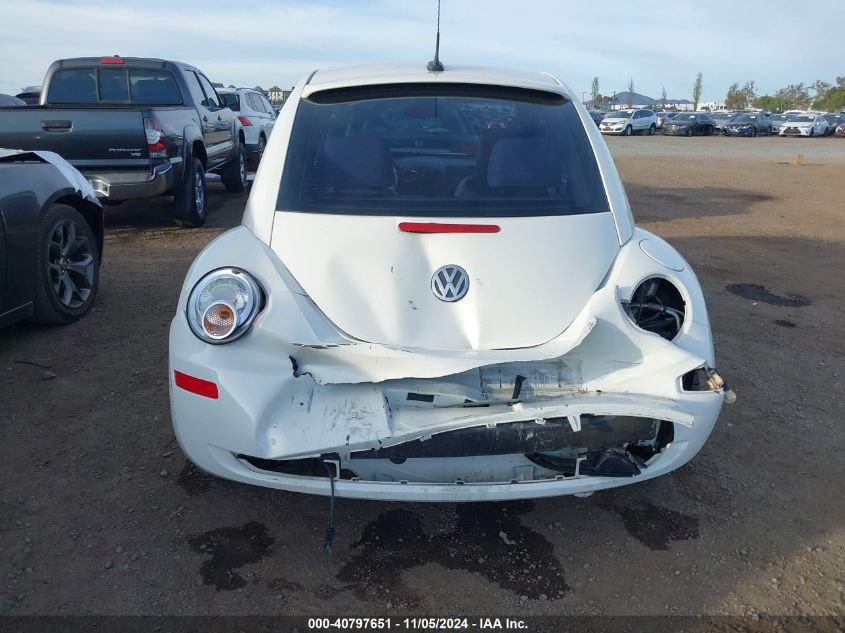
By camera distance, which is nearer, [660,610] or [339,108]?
[660,610]

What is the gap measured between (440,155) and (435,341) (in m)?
1.25

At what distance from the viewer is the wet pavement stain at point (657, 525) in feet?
9.32

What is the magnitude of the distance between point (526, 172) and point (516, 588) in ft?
5.76

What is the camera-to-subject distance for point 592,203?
122 inches

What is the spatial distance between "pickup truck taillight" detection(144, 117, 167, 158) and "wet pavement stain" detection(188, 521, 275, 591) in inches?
223

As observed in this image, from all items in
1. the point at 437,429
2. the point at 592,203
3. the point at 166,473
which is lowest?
the point at 166,473

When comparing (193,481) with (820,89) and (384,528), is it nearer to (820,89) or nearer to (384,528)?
(384,528)

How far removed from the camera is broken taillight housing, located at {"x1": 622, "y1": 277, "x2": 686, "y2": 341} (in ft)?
9.30

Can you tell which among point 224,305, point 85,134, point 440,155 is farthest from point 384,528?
point 85,134

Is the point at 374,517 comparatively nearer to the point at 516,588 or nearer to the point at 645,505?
the point at 516,588

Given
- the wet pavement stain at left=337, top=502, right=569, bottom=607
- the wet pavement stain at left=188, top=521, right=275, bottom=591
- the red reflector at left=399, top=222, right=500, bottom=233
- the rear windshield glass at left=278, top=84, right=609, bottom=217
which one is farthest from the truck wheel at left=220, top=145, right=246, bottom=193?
the wet pavement stain at left=337, top=502, right=569, bottom=607

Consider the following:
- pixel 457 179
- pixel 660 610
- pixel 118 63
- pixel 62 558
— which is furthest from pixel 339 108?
pixel 118 63

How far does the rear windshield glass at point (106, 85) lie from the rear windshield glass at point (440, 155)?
6.47 metres

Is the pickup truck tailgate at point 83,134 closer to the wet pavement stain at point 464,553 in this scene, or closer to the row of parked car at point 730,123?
the wet pavement stain at point 464,553
